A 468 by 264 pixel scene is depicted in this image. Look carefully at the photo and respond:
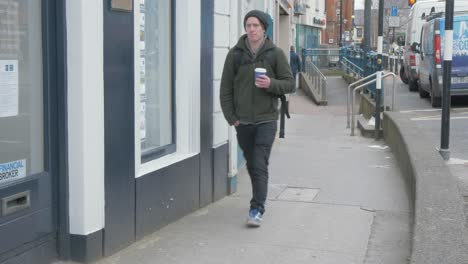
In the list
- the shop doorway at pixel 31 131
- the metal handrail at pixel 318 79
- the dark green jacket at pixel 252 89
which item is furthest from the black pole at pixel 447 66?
the metal handrail at pixel 318 79

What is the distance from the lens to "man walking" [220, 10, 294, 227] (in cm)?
538

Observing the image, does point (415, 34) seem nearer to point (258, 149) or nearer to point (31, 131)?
point (258, 149)

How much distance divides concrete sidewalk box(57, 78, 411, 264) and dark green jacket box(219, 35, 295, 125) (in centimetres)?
93

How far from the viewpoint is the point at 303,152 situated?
998 centimetres

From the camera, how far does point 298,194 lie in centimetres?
688

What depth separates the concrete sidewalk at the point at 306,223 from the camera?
4.69 meters

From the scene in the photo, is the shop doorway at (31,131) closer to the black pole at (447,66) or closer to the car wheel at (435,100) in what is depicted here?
the black pole at (447,66)

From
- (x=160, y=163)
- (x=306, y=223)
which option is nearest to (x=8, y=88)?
(x=160, y=163)

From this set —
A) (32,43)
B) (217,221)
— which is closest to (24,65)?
(32,43)

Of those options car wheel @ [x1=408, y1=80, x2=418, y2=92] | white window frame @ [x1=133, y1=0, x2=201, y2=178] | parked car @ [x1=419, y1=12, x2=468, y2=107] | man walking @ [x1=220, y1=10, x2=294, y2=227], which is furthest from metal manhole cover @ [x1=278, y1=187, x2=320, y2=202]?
car wheel @ [x1=408, y1=80, x2=418, y2=92]

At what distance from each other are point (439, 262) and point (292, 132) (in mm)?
9426

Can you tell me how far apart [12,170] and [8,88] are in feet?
1.56

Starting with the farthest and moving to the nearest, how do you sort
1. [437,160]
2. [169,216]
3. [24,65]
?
[437,160], [169,216], [24,65]

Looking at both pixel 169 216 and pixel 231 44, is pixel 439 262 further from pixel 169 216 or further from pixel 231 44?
pixel 231 44
